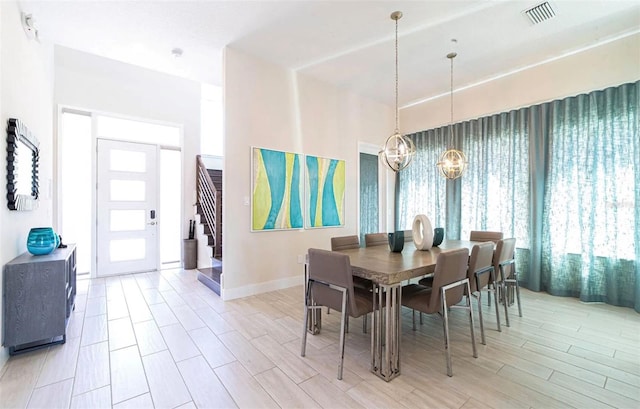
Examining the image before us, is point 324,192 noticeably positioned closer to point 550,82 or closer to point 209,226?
point 209,226

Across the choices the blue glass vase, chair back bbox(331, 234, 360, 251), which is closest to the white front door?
the blue glass vase

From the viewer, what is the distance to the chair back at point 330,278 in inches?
79.8

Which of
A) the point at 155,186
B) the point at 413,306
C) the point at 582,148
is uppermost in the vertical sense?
the point at 582,148

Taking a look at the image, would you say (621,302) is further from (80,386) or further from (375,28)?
(80,386)

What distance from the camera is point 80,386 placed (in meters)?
1.90

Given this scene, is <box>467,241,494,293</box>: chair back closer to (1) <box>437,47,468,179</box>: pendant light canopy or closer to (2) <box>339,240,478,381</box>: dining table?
(2) <box>339,240,478,381</box>: dining table

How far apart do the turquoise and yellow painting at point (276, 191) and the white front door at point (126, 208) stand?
2.51m

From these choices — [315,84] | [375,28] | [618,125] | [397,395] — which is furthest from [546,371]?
[315,84]

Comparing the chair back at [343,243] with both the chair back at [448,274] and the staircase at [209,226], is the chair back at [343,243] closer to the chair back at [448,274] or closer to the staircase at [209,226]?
the chair back at [448,274]

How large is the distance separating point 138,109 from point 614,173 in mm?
7246

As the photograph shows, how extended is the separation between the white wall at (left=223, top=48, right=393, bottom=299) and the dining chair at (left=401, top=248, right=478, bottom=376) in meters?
2.27

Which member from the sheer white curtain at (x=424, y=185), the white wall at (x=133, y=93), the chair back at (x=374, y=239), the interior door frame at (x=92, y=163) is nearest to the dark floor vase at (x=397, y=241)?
the chair back at (x=374, y=239)

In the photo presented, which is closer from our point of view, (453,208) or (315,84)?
(315,84)

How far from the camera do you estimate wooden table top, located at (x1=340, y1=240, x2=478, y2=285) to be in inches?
79.7
